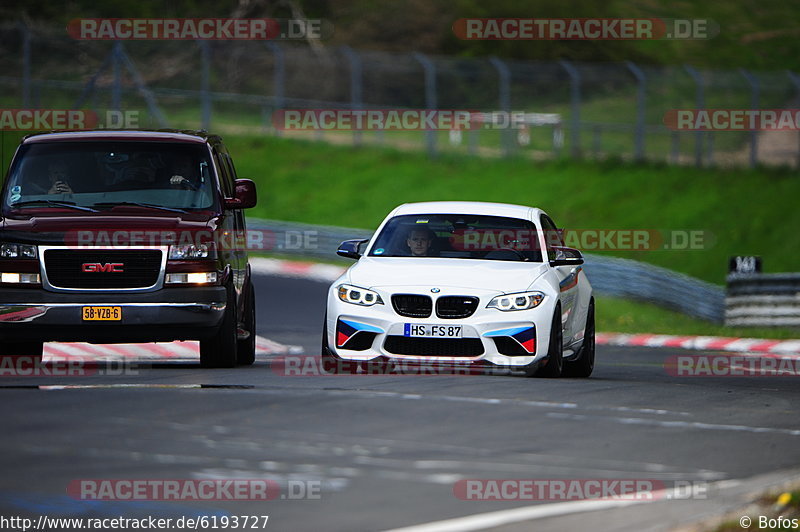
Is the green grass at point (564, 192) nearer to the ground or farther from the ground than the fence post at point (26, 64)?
nearer to the ground

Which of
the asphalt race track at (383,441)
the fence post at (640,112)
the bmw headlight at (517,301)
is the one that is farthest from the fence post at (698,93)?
the asphalt race track at (383,441)

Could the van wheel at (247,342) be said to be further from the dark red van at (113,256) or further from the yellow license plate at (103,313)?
the yellow license plate at (103,313)

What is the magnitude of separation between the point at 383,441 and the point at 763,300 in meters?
15.7

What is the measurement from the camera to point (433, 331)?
12.6 metres

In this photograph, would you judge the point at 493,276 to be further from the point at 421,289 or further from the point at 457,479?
the point at 457,479

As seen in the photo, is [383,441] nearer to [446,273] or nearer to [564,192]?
[446,273]

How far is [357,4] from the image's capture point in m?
77.0

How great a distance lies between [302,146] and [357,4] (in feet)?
103

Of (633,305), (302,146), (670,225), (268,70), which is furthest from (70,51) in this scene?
(633,305)

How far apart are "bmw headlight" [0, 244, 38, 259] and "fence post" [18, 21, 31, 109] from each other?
1111 inches

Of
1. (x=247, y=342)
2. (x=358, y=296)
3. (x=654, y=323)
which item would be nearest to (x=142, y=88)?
(x=654, y=323)

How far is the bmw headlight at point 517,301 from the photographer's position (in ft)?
41.7

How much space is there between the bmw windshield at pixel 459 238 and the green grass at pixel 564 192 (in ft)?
70.4

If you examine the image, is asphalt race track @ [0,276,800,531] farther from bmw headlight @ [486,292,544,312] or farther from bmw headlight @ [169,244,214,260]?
bmw headlight @ [169,244,214,260]
